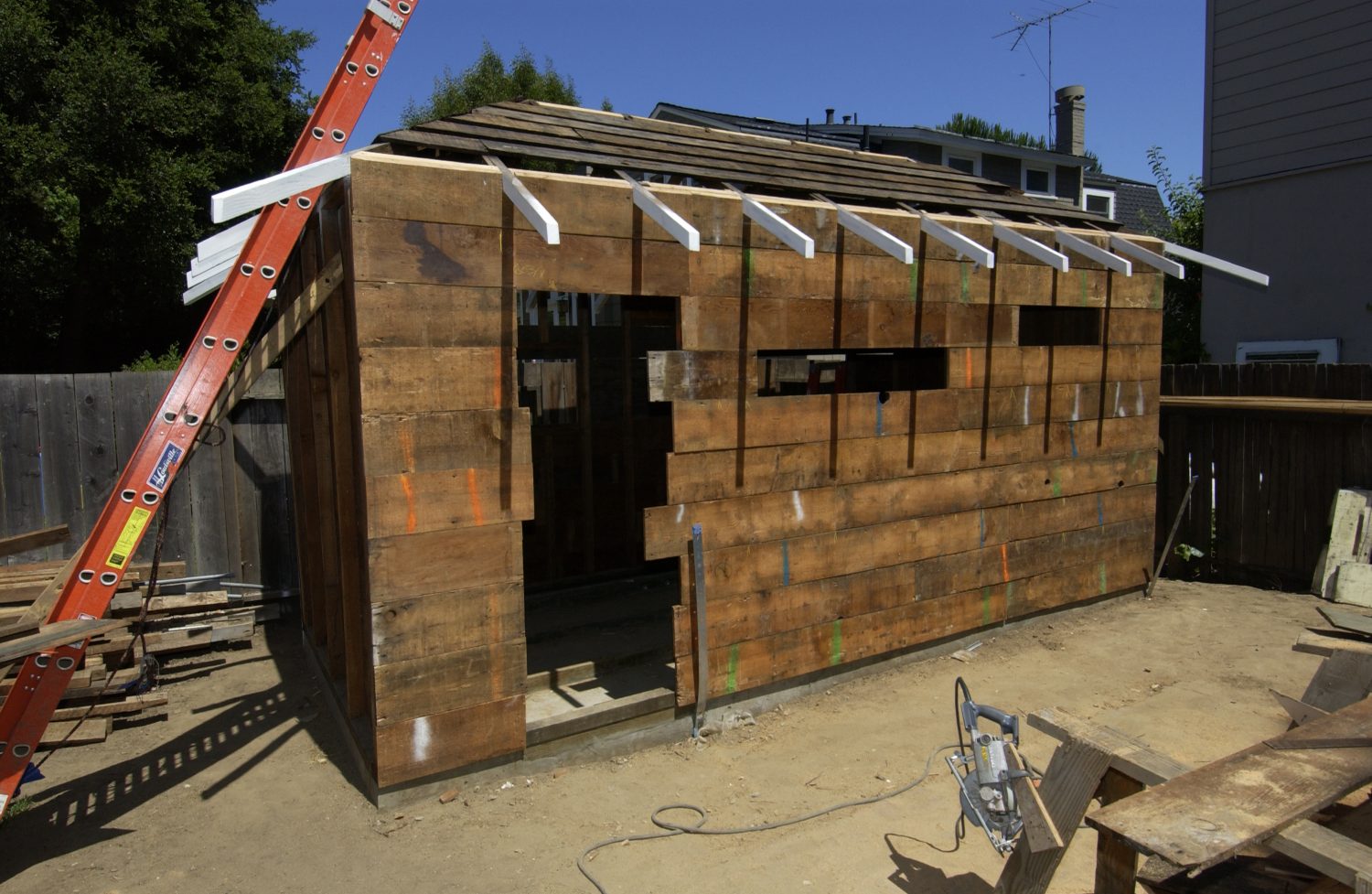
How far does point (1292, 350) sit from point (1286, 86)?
3.93 m

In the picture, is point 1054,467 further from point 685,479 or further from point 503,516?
point 503,516

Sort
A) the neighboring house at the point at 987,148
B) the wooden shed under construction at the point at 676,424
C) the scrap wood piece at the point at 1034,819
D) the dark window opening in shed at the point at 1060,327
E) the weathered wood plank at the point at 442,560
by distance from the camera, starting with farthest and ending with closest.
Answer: the neighboring house at the point at 987,148, the dark window opening in shed at the point at 1060,327, the wooden shed under construction at the point at 676,424, the weathered wood plank at the point at 442,560, the scrap wood piece at the point at 1034,819

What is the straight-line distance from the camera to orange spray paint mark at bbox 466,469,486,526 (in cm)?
473

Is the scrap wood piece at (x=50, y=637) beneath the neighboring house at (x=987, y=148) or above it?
beneath

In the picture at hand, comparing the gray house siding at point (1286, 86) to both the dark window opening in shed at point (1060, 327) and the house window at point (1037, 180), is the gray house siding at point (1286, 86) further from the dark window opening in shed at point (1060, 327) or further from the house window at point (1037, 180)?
the house window at point (1037, 180)

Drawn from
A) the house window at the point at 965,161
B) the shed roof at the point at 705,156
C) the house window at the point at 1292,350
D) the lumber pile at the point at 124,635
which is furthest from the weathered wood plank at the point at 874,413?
the house window at the point at 965,161

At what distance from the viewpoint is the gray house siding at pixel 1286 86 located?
11445 millimetres

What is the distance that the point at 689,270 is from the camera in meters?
5.44

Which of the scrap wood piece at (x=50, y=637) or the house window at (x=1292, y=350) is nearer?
the scrap wood piece at (x=50, y=637)

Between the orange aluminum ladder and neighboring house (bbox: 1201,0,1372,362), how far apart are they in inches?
505

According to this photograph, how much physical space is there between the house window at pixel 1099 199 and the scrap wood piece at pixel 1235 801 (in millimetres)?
24716

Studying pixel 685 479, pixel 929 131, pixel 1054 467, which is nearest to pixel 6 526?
pixel 685 479

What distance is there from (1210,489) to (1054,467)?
130 inches

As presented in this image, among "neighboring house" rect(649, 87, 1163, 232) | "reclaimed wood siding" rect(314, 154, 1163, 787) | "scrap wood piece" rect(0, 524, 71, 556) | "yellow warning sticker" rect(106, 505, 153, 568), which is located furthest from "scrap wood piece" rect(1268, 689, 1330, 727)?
"neighboring house" rect(649, 87, 1163, 232)
